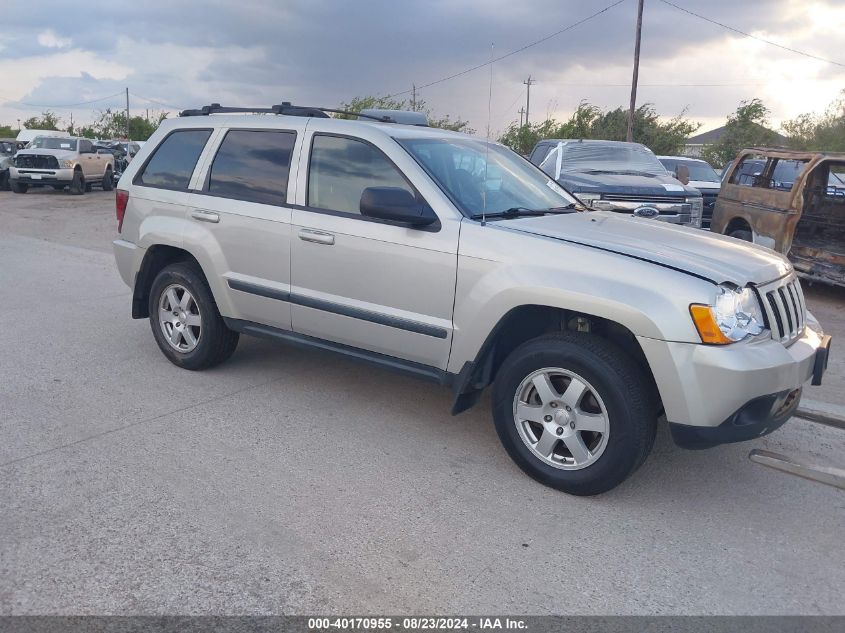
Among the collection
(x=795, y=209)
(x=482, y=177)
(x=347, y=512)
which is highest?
(x=482, y=177)

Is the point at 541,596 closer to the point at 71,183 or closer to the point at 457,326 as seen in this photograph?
the point at 457,326

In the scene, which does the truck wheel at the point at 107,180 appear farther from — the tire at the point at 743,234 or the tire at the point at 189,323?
the tire at the point at 189,323

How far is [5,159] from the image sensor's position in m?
25.9

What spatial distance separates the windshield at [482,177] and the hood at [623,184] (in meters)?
4.75

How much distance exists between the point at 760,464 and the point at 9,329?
20.2 ft

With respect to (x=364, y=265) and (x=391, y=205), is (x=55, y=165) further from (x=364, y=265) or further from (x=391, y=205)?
(x=391, y=205)

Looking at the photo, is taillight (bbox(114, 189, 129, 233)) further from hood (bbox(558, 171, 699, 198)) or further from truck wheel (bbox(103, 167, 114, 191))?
truck wheel (bbox(103, 167, 114, 191))

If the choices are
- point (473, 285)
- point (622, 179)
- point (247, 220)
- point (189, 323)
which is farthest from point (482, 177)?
point (622, 179)

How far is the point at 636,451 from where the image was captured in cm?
378

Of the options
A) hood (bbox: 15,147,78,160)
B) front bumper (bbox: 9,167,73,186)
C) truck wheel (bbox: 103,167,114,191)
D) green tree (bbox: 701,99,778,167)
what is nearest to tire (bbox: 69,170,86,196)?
front bumper (bbox: 9,167,73,186)

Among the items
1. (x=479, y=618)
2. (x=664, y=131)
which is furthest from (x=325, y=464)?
(x=664, y=131)

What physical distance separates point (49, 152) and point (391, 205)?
23.4m

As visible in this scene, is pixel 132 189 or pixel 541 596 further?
pixel 132 189

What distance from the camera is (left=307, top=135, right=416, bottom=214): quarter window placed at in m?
4.71
